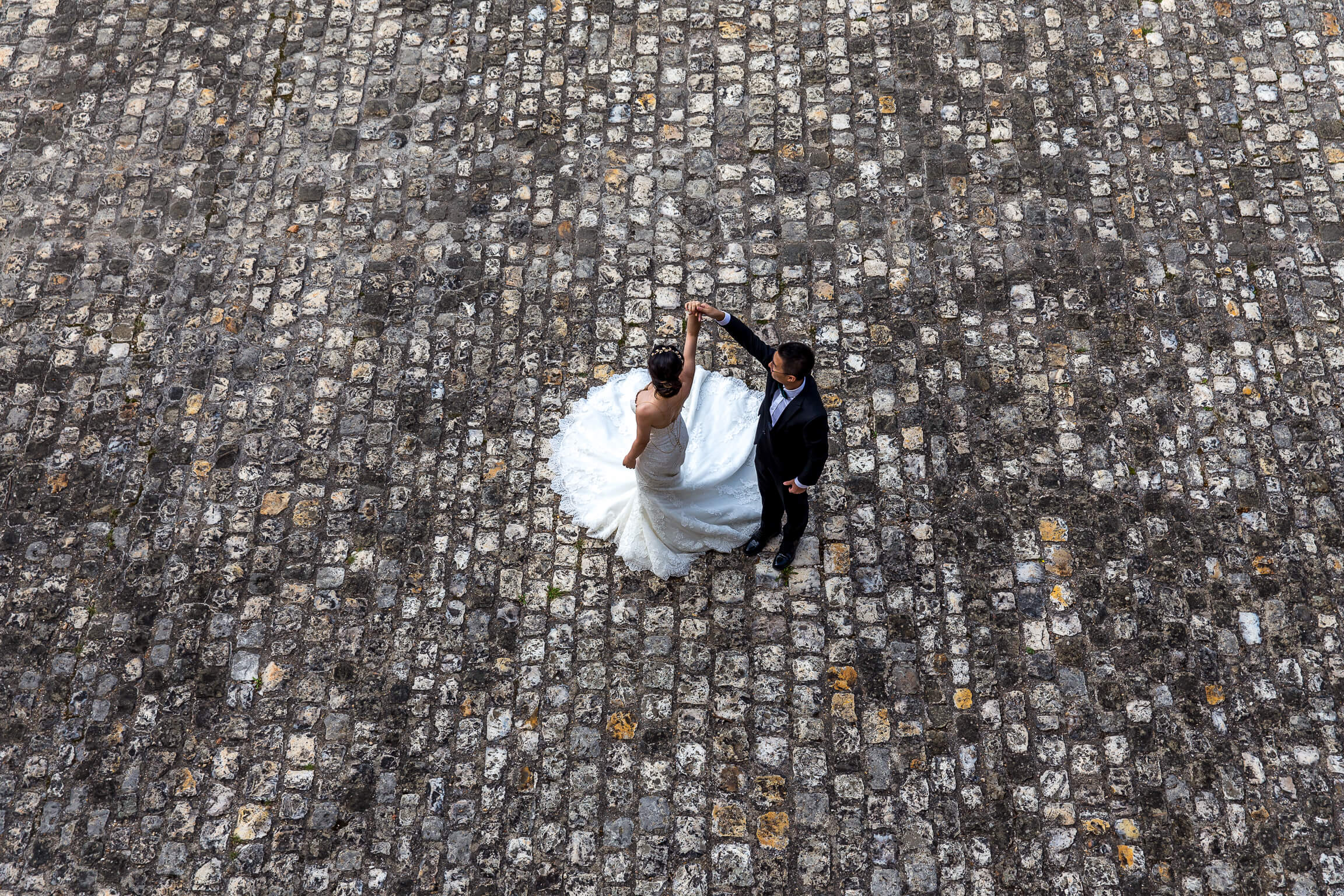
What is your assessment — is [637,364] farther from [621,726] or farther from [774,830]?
[774,830]

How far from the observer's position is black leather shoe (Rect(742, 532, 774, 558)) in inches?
265

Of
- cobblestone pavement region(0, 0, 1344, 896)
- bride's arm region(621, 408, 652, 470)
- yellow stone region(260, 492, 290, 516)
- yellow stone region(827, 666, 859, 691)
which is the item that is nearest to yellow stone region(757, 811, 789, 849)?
cobblestone pavement region(0, 0, 1344, 896)

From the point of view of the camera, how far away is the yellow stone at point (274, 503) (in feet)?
22.8

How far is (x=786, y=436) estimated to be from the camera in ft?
18.7

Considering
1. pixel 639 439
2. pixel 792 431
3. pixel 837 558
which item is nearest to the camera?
pixel 792 431

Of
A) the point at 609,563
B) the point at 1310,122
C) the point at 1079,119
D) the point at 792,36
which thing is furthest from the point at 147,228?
the point at 1310,122

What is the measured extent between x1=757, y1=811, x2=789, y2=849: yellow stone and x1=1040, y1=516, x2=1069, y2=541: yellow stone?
2.65m

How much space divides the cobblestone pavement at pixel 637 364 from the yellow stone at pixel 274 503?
24 millimetres

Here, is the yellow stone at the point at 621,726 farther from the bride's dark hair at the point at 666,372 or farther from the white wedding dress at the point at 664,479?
the bride's dark hair at the point at 666,372

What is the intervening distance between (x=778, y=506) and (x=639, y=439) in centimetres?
122

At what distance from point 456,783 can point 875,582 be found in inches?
121

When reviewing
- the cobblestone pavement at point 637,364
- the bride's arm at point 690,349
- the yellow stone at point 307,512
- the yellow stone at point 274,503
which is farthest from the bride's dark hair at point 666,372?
the yellow stone at point 274,503

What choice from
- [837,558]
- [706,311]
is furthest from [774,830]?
[706,311]

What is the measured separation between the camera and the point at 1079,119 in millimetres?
8312
